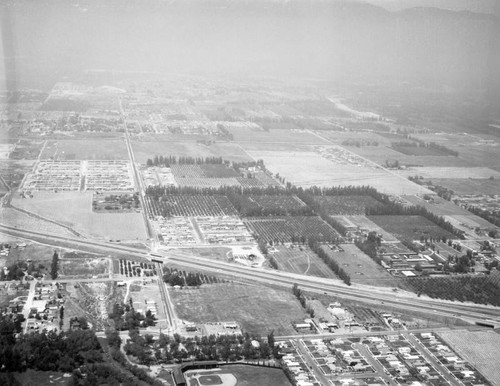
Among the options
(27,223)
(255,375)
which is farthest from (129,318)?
(27,223)

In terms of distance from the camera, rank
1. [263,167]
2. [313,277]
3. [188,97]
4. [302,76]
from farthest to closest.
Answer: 1. [302,76]
2. [188,97]
3. [263,167]
4. [313,277]

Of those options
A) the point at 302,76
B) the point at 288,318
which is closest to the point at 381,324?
the point at 288,318

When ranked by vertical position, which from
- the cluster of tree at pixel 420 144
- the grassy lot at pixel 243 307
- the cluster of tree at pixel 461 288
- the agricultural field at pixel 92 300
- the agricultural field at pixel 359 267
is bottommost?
the cluster of tree at pixel 461 288

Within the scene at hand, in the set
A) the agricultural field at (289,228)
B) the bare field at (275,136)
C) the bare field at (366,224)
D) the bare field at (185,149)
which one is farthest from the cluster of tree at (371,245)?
the bare field at (275,136)

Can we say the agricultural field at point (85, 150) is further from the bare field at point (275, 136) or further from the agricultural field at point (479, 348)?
the agricultural field at point (479, 348)

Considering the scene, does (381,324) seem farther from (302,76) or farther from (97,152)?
(302,76)

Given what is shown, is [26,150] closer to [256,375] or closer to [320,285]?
[320,285]
